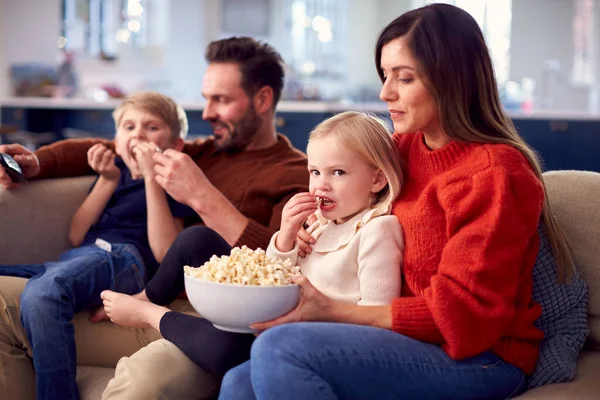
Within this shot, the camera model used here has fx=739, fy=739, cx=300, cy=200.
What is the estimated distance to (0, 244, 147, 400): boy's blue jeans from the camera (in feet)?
5.46

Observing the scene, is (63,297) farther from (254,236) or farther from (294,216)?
(294,216)

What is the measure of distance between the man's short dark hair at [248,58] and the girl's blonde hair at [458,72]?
91 centimetres

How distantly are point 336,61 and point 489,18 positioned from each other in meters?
2.13

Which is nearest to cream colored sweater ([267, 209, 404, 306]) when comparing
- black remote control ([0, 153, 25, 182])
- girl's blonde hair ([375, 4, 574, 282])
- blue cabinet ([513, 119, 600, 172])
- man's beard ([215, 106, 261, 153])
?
girl's blonde hair ([375, 4, 574, 282])

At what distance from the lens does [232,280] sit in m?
1.33

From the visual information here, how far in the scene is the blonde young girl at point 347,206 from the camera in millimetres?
1489

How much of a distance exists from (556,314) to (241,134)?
1.13 metres

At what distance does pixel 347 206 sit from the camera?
1570mm

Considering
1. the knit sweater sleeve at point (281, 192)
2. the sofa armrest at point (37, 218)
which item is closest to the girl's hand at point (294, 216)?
the knit sweater sleeve at point (281, 192)

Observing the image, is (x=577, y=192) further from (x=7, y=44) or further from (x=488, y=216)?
(x=7, y=44)

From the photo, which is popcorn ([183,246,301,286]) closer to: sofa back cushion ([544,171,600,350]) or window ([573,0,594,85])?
sofa back cushion ([544,171,600,350])

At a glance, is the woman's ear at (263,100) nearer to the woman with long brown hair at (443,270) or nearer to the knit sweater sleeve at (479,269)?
the woman with long brown hair at (443,270)

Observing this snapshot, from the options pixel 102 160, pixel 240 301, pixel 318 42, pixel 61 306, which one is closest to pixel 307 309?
pixel 240 301

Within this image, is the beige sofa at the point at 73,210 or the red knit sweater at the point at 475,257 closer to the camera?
the red knit sweater at the point at 475,257
